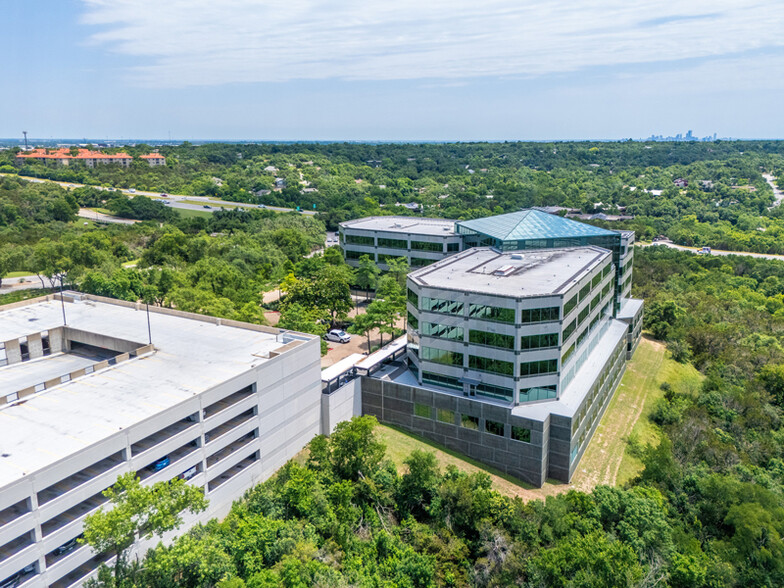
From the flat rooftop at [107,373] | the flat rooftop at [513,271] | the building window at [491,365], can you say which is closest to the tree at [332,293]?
the flat rooftop at [513,271]

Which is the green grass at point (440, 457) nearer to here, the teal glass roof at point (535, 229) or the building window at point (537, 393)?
the building window at point (537, 393)

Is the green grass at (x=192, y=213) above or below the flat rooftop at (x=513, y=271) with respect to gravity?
above

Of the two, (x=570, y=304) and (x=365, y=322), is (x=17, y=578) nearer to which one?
(x=365, y=322)

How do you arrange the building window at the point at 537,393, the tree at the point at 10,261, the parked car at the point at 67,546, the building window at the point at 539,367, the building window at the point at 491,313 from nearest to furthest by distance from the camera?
the parked car at the point at 67,546 < the building window at the point at 491,313 < the building window at the point at 539,367 < the building window at the point at 537,393 < the tree at the point at 10,261

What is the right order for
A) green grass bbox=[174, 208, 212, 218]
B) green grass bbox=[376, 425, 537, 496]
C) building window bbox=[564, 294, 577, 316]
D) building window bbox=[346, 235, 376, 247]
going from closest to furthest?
green grass bbox=[376, 425, 537, 496]
building window bbox=[564, 294, 577, 316]
building window bbox=[346, 235, 376, 247]
green grass bbox=[174, 208, 212, 218]

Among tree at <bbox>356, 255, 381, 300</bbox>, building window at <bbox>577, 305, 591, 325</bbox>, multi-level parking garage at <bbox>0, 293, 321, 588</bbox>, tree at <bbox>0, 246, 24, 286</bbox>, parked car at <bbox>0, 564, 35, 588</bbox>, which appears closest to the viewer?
parked car at <bbox>0, 564, 35, 588</bbox>

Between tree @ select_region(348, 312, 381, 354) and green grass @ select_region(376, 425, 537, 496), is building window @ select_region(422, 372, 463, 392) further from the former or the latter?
tree @ select_region(348, 312, 381, 354)

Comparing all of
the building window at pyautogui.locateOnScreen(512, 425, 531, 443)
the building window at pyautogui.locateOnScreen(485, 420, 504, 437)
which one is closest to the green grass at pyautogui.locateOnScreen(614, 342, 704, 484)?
the building window at pyautogui.locateOnScreen(512, 425, 531, 443)
